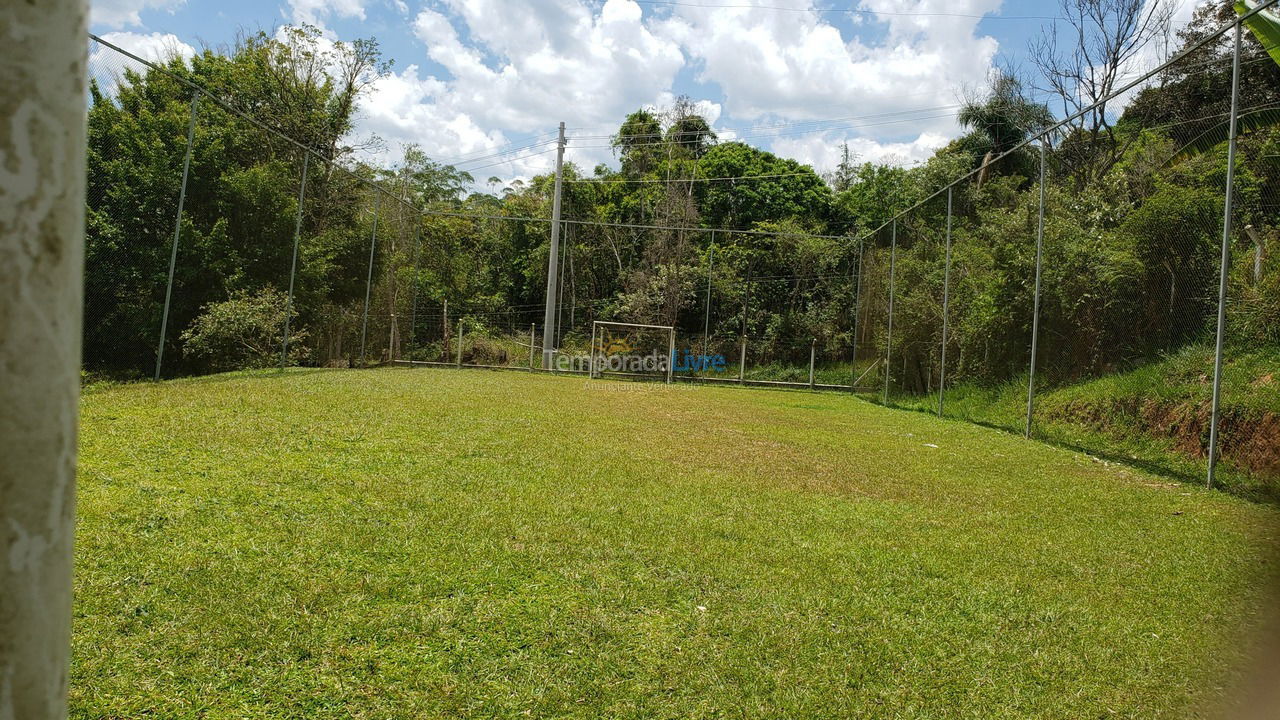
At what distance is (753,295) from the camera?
17.2 m

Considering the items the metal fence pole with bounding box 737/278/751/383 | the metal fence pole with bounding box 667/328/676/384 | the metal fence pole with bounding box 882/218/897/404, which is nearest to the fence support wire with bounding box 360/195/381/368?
the metal fence pole with bounding box 667/328/676/384

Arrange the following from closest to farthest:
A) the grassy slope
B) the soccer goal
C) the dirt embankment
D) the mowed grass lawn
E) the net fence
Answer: the mowed grass lawn, the dirt embankment, the grassy slope, the net fence, the soccer goal

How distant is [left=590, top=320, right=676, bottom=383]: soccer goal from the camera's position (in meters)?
16.2

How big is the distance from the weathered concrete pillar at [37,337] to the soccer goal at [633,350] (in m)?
15.3

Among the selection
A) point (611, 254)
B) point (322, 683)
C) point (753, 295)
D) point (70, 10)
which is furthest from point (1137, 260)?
point (611, 254)

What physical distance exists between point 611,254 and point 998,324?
11.6 metres

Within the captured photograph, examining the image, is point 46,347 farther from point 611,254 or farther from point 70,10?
point 611,254

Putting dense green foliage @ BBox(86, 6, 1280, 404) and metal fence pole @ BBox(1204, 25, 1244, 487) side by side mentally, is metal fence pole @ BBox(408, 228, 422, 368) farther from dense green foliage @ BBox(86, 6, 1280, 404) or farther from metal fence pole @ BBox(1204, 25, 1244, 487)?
metal fence pole @ BBox(1204, 25, 1244, 487)

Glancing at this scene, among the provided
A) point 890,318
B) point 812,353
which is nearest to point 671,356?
point 812,353

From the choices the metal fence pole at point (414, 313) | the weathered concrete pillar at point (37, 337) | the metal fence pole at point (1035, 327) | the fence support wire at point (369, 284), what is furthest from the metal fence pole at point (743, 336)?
the weathered concrete pillar at point (37, 337)

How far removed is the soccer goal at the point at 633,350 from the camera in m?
16.2

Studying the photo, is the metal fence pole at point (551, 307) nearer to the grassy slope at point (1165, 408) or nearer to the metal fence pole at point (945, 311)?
the metal fence pole at point (945, 311)

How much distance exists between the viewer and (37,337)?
1.38 ft

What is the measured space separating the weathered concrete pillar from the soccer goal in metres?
15.3
